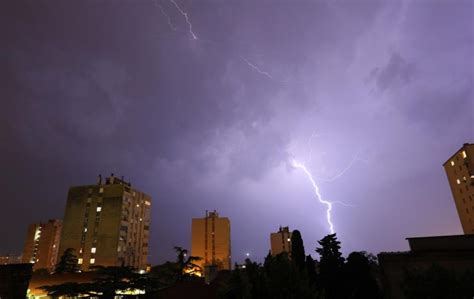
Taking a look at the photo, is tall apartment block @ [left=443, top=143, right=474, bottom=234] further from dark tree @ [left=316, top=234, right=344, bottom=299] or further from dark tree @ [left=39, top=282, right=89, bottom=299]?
dark tree @ [left=39, top=282, right=89, bottom=299]

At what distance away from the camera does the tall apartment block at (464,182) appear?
60.9 m

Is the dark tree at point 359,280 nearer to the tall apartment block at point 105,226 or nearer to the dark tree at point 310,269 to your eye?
the dark tree at point 310,269

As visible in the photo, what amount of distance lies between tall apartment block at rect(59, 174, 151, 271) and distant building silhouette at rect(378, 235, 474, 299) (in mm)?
66026

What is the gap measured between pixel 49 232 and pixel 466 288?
150156 millimetres

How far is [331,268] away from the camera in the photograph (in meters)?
27.6

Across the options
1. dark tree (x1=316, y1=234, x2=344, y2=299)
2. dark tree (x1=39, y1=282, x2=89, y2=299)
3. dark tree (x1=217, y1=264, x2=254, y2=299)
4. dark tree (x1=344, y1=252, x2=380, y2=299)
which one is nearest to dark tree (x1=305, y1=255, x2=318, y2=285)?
dark tree (x1=316, y1=234, x2=344, y2=299)

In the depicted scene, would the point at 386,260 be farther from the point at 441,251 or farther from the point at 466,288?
the point at 466,288

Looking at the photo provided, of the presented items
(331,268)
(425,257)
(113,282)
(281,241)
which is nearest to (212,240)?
(281,241)

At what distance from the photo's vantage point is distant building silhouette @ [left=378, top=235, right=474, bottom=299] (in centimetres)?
2500

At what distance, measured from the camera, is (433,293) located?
57.3 ft

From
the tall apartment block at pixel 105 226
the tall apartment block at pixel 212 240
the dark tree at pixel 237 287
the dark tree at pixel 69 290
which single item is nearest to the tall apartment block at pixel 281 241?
the tall apartment block at pixel 212 240

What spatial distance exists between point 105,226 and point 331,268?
219 feet

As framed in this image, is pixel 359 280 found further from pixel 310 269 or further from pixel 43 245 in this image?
pixel 43 245

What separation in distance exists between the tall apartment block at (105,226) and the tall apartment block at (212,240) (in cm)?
2593
